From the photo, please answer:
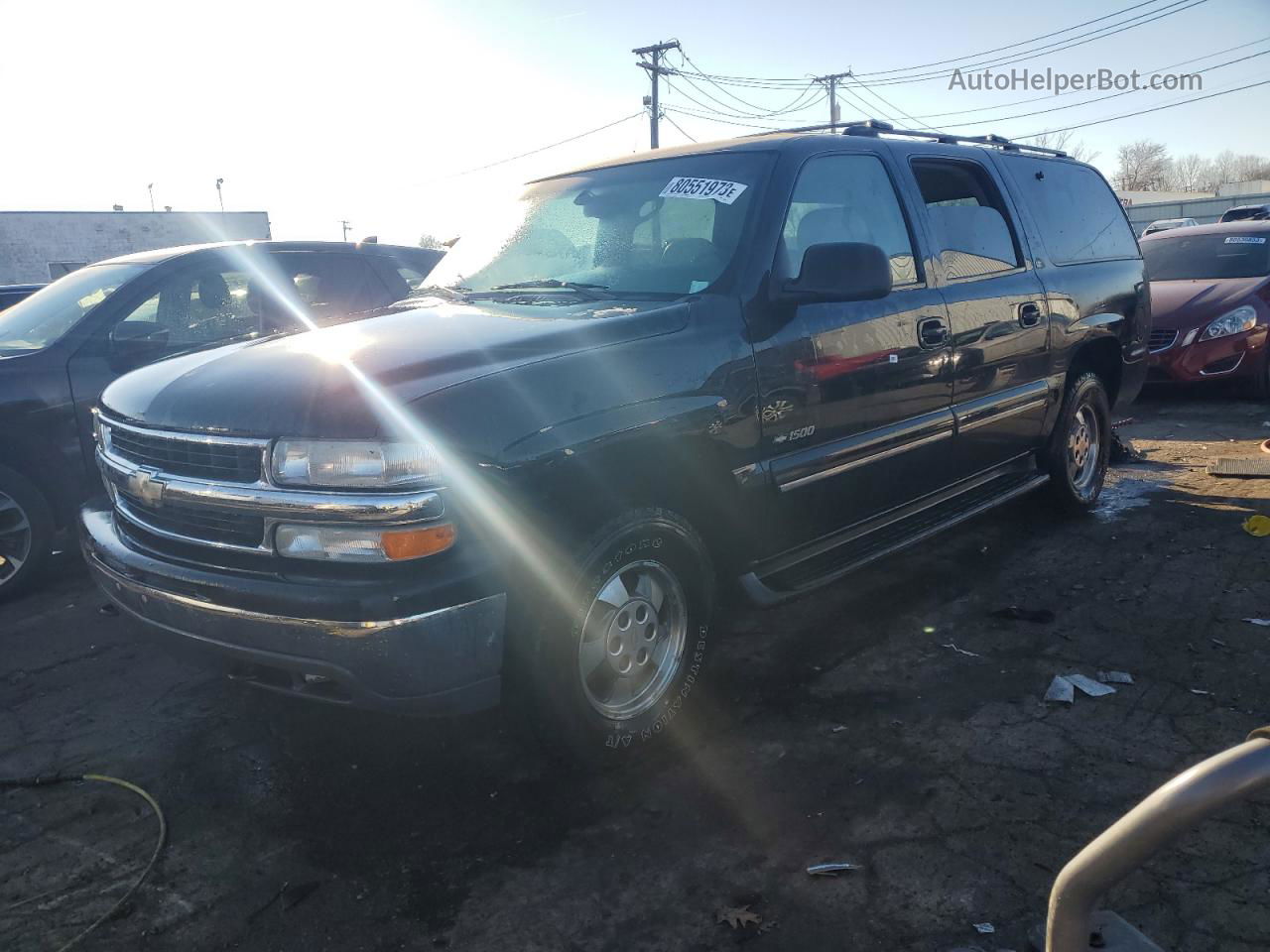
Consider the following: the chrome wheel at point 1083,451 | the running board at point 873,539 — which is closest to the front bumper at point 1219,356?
the chrome wheel at point 1083,451

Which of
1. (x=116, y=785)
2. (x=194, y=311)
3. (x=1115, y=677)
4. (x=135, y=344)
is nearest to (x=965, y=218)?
(x=1115, y=677)

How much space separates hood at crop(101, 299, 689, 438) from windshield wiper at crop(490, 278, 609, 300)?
0.12 m

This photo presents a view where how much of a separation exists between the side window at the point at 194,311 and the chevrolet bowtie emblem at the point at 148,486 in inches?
101

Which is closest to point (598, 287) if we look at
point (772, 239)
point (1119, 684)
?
point (772, 239)

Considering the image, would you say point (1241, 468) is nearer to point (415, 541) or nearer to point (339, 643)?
point (415, 541)

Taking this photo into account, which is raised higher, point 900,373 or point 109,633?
point 900,373

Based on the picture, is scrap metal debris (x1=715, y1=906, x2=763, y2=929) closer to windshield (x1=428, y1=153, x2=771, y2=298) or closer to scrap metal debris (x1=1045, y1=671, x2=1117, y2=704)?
scrap metal debris (x1=1045, y1=671, x2=1117, y2=704)

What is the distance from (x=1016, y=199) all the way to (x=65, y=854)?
5.05m

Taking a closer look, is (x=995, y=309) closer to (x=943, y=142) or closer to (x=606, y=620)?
(x=943, y=142)

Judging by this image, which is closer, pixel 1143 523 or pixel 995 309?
pixel 995 309

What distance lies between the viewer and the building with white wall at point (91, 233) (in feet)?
136

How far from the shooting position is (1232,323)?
897 centimetres

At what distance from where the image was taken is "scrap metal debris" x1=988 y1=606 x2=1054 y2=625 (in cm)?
430

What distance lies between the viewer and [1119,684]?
3617 millimetres
